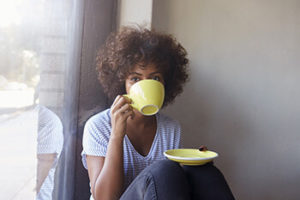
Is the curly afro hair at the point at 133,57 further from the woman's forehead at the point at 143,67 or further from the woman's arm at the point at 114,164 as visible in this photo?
the woman's arm at the point at 114,164

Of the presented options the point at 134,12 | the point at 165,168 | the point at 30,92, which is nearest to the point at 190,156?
the point at 165,168

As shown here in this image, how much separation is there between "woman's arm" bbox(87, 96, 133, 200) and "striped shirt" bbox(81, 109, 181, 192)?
0.06 m

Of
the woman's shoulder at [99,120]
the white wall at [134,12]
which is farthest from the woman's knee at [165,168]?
the white wall at [134,12]

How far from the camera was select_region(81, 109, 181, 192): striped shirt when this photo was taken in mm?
947

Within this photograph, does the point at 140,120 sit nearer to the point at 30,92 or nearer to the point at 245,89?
the point at 30,92

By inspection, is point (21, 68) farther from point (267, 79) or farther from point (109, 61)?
point (267, 79)

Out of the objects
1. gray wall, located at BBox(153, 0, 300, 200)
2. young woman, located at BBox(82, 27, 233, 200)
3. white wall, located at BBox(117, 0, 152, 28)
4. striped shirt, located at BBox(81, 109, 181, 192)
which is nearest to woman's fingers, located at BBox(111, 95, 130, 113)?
young woman, located at BBox(82, 27, 233, 200)

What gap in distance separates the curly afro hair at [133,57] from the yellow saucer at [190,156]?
11.6 inches

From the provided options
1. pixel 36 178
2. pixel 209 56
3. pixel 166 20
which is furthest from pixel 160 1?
pixel 36 178

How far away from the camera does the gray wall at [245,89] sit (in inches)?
59.2

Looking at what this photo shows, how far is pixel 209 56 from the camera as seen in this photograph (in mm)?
1508

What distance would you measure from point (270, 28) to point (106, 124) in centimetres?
105

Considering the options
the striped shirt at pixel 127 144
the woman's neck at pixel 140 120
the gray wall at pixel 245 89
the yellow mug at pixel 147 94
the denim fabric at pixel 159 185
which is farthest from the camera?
the gray wall at pixel 245 89

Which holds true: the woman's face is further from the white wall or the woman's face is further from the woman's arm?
the white wall
